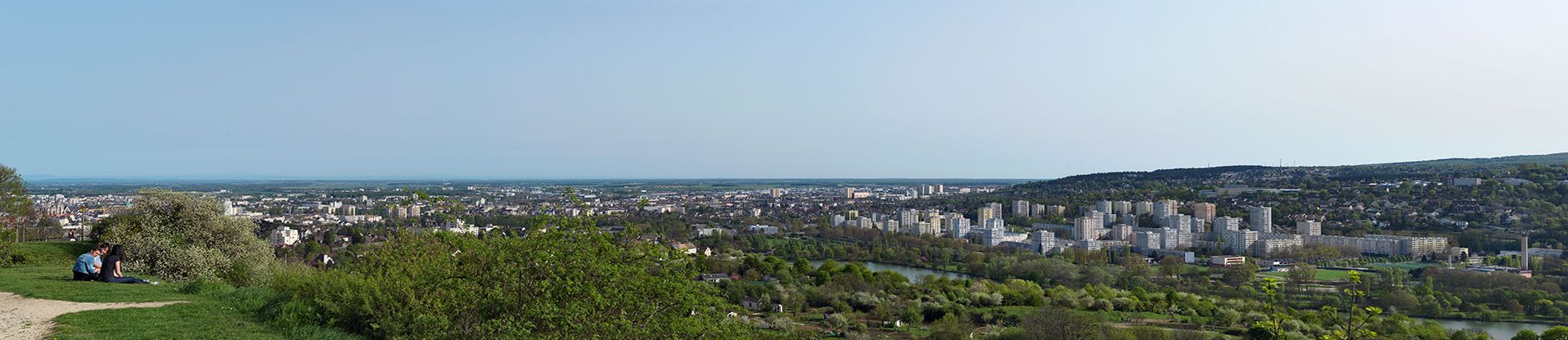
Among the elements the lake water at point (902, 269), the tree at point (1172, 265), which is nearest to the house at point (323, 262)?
the lake water at point (902, 269)

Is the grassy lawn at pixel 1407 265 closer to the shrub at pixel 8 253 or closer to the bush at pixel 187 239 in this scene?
the bush at pixel 187 239

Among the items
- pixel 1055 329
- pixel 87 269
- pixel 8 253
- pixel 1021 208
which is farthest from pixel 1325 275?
pixel 8 253

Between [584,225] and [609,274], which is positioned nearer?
[609,274]

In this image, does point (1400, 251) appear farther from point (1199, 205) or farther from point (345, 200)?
point (345, 200)

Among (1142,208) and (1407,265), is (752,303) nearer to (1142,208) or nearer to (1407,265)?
(1407,265)

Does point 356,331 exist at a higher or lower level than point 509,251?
lower

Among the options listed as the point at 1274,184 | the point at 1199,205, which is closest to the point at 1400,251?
the point at 1199,205

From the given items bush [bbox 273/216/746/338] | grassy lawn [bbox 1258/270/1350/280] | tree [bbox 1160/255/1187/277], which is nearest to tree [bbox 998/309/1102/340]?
bush [bbox 273/216/746/338]
